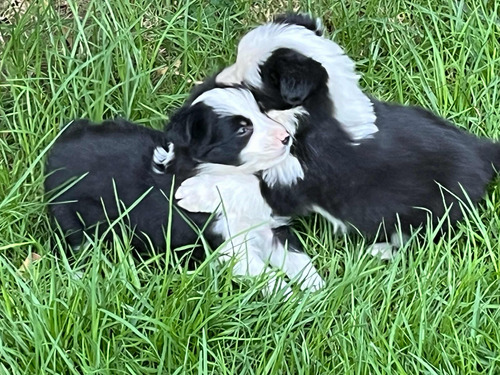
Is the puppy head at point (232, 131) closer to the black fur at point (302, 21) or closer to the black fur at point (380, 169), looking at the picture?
the black fur at point (380, 169)

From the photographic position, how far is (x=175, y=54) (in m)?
4.05

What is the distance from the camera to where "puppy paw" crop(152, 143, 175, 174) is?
10.4ft

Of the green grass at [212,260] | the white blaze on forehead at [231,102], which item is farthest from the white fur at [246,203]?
the green grass at [212,260]

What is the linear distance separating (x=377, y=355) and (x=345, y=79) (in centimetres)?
102

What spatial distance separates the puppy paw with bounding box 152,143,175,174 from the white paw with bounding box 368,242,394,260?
32.7 inches

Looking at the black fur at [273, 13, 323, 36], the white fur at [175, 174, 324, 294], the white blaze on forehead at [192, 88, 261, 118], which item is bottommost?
the white fur at [175, 174, 324, 294]

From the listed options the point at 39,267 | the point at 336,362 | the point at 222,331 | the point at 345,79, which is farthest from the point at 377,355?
the point at 39,267

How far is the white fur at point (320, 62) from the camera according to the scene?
9.99ft

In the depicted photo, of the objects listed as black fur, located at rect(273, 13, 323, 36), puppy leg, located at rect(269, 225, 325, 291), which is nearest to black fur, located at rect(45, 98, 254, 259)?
puppy leg, located at rect(269, 225, 325, 291)

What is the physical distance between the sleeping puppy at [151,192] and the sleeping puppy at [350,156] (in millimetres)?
90

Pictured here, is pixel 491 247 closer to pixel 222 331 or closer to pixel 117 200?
pixel 222 331

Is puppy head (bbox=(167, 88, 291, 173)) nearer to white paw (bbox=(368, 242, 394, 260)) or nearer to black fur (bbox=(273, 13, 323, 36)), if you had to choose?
black fur (bbox=(273, 13, 323, 36))

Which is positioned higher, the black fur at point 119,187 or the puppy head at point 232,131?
the puppy head at point 232,131

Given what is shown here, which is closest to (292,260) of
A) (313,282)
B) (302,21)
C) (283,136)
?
(313,282)
